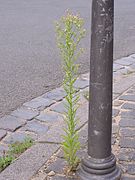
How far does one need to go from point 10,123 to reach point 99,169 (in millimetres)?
1528

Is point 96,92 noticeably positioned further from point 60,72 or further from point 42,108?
point 60,72

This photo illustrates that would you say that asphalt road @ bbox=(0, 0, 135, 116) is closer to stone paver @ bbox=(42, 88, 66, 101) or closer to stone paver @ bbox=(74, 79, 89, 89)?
stone paver @ bbox=(42, 88, 66, 101)

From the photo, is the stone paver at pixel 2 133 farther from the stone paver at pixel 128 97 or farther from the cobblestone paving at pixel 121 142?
the stone paver at pixel 128 97

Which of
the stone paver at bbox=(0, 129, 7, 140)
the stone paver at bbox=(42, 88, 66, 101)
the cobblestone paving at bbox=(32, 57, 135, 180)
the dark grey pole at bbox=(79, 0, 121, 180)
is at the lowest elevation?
the stone paver at bbox=(42, 88, 66, 101)

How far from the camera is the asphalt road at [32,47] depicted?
18.0 feet

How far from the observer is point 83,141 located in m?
3.69

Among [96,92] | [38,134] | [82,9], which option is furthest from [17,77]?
[82,9]

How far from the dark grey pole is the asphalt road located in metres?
1.81

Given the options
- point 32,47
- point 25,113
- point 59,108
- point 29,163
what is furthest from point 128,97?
point 32,47

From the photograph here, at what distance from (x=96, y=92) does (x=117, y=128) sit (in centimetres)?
122

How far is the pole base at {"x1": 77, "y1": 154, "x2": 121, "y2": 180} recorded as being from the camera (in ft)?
9.67

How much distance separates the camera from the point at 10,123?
4270 mm

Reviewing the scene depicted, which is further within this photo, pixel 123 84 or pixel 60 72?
pixel 60 72

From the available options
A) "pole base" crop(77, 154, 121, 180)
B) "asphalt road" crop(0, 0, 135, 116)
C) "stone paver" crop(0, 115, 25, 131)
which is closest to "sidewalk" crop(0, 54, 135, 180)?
"stone paver" crop(0, 115, 25, 131)
